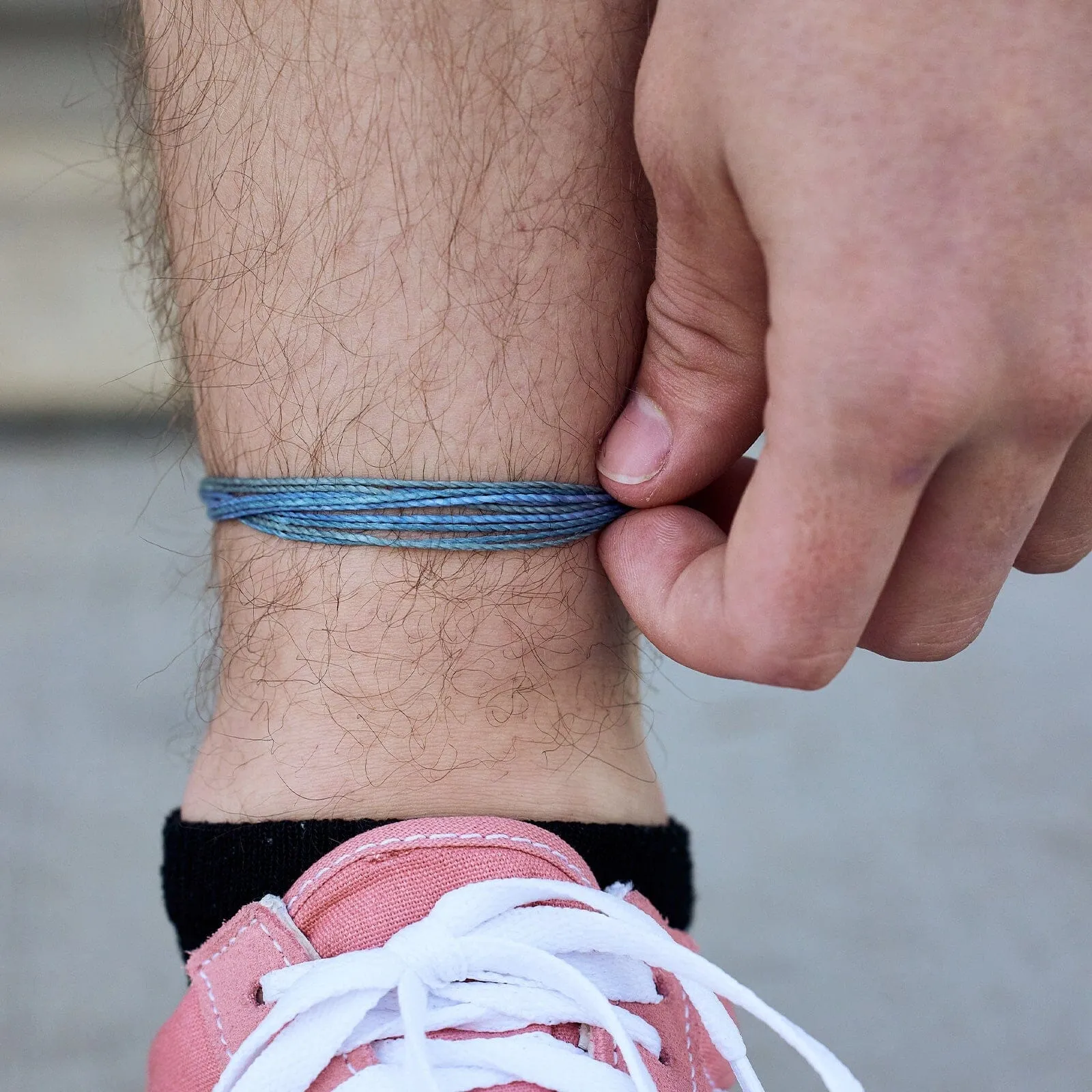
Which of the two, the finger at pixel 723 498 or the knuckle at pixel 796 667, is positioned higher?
the knuckle at pixel 796 667

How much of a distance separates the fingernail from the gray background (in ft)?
1.94

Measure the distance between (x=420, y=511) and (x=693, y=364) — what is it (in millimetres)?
164

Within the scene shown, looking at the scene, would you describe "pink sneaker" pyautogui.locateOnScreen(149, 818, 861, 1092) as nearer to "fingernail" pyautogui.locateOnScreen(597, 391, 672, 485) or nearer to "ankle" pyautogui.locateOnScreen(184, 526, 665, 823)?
"ankle" pyautogui.locateOnScreen(184, 526, 665, 823)

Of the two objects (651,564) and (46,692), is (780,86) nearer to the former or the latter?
(651,564)

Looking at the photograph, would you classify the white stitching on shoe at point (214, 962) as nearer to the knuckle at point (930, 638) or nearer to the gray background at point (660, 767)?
the knuckle at point (930, 638)

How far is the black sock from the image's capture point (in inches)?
26.4

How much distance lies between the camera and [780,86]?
477 millimetres

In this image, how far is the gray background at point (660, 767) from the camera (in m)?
1.28

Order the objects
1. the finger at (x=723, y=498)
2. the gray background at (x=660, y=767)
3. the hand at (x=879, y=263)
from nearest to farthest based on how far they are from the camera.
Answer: the hand at (x=879, y=263)
the finger at (x=723, y=498)
the gray background at (x=660, y=767)

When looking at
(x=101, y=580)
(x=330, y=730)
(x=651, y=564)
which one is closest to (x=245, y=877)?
(x=330, y=730)

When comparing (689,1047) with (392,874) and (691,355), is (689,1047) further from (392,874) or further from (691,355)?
(691,355)

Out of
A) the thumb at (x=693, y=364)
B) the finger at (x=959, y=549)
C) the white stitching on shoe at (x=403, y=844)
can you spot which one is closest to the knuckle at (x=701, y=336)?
the thumb at (x=693, y=364)

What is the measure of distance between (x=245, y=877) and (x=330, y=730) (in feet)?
0.32

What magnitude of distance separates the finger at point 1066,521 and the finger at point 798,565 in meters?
0.14
